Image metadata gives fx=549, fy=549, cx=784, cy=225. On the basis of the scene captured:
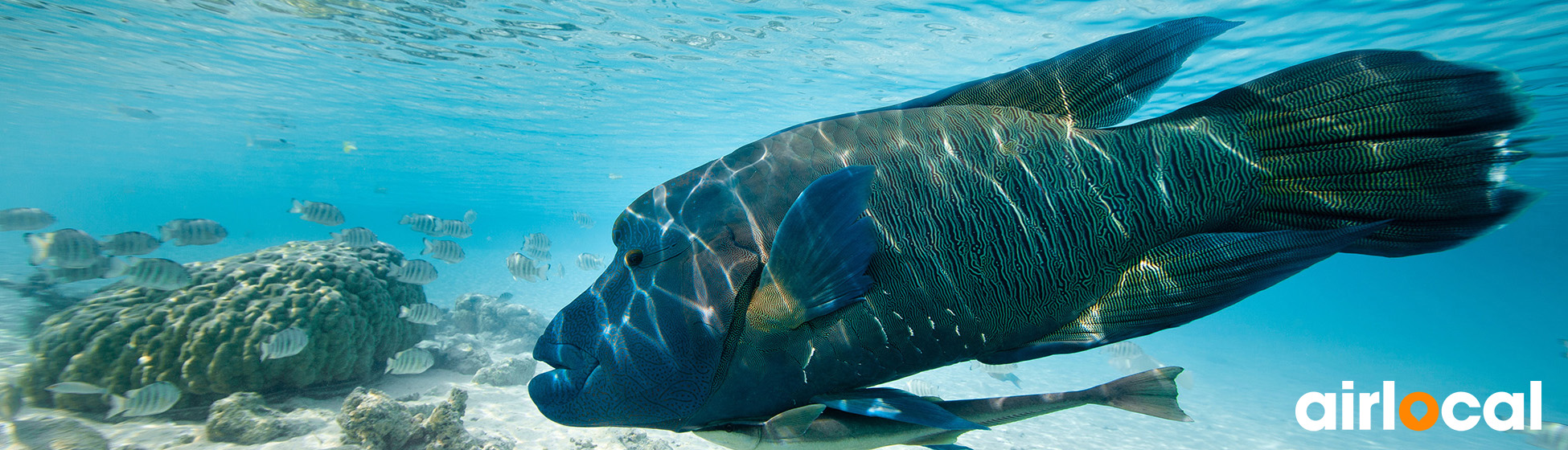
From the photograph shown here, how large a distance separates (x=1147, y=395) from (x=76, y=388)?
8.56 m

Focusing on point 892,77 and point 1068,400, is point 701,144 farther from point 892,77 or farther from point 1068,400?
point 1068,400

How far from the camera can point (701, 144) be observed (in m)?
26.8

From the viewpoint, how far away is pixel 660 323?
4.09 feet

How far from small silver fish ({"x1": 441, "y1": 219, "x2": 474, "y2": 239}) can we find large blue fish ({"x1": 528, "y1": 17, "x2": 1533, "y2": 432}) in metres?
11.8

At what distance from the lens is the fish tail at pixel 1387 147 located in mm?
1029

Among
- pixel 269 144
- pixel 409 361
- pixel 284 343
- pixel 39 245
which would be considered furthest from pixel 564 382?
pixel 269 144

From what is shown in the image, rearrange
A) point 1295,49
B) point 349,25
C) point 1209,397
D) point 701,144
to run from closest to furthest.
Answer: point 1295,49, point 349,25, point 1209,397, point 701,144

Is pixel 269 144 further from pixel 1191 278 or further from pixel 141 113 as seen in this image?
pixel 1191 278

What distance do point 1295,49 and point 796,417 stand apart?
1636 centimetres

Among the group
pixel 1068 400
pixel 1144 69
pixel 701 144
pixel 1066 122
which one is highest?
pixel 701 144

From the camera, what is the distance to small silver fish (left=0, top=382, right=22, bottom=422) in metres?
5.17

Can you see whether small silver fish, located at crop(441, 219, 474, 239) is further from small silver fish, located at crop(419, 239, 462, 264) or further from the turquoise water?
the turquoise water

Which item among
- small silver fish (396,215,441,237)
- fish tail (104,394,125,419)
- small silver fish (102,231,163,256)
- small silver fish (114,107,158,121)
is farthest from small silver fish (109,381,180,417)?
small silver fish (114,107,158,121)

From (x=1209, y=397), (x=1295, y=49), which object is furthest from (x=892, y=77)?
(x=1209, y=397)
